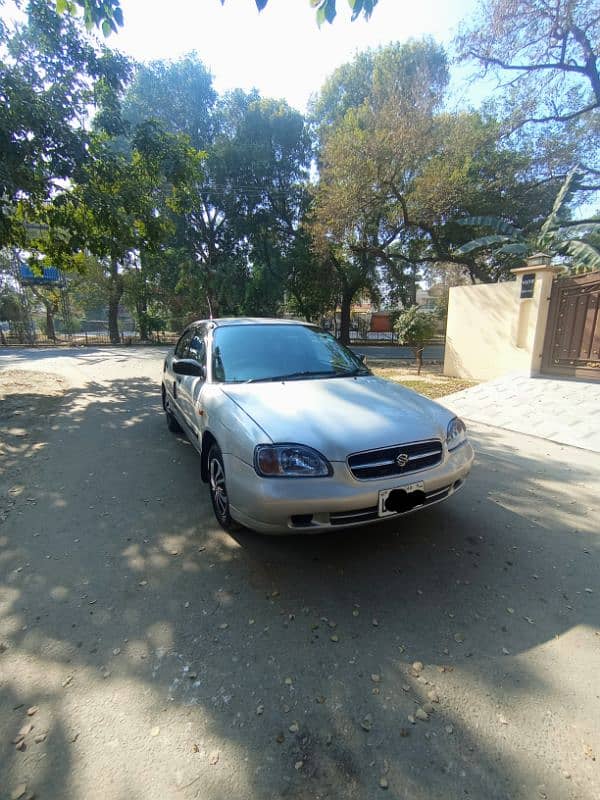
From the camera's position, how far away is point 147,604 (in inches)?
94.6

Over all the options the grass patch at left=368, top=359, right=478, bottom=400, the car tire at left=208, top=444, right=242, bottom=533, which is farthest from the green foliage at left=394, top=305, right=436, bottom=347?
the car tire at left=208, top=444, right=242, bottom=533

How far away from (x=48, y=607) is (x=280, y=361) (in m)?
2.50

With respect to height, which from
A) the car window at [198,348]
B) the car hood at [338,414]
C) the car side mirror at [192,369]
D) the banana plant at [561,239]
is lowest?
the car hood at [338,414]

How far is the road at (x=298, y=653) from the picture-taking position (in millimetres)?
1526

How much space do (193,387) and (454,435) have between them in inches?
96.4

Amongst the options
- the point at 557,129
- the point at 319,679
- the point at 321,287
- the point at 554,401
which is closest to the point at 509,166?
the point at 557,129

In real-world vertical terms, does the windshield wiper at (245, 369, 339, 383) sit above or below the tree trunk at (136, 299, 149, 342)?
below

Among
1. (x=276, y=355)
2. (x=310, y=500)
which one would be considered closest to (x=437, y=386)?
(x=276, y=355)

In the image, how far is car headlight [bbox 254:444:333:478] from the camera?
93.7 inches

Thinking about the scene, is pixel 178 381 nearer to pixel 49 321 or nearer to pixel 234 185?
pixel 234 185

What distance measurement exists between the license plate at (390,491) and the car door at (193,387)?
1.76 m

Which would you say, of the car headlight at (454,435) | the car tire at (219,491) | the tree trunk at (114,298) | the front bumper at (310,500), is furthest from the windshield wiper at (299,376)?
the tree trunk at (114,298)

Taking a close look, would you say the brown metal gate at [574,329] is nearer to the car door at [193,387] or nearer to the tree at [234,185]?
the car door at [193,387]

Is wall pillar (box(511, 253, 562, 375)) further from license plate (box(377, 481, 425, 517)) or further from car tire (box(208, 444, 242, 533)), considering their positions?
A: car tire (box(208, 444, 242, 533))
